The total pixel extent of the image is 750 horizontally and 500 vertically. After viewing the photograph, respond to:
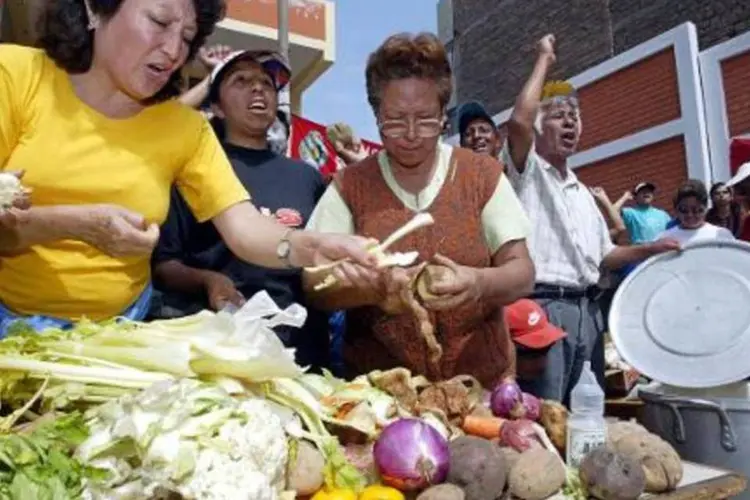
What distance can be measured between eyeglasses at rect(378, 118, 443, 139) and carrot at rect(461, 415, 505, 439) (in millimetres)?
863

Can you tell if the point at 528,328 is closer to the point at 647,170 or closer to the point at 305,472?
the point at 305,472

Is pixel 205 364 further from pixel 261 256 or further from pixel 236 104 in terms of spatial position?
pixel 236 104

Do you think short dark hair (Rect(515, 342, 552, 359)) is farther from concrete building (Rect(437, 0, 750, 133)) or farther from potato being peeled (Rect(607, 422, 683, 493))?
concrete building (Rect(437, 0, 750, 133))

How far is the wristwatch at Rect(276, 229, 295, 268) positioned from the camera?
1959 millimetres

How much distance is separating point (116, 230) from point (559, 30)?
17354mm

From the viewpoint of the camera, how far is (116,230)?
169 cm

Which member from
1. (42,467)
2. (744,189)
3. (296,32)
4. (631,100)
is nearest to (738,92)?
(631,100)

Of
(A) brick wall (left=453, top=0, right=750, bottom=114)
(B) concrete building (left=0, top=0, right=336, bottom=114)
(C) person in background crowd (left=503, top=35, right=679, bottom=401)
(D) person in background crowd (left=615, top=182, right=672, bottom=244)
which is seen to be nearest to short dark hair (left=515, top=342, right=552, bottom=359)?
(C) person in background crowd (left=503, top=35, right=679, bottom=401)

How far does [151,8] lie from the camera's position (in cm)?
180

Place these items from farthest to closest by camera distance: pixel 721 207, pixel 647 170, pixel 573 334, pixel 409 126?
pixel 647 170, pixel 721 207, pixel 573 334, pixel 409 126

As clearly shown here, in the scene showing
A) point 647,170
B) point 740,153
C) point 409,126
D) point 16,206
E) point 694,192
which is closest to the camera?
point 16,206

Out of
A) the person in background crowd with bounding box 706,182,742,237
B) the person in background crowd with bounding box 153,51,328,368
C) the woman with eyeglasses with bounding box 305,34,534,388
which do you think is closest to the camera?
the woman with eyeglasses with bounding box 305,34,534,388

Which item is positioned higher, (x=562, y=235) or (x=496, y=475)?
A: (x=562, y=235)

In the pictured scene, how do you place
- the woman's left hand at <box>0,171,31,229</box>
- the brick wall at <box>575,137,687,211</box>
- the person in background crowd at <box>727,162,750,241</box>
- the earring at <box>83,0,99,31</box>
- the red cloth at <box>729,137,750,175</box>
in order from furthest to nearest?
the brick wall at <box>575,137,687,211</box> → the red cloth at <box>729,137,750,175</box> → the person in background crowd at <box>727,162,750,241</box> → the earring at <box>83,0,99,31</box> → the woman's left hand at <box>0,171,31,229</box>
